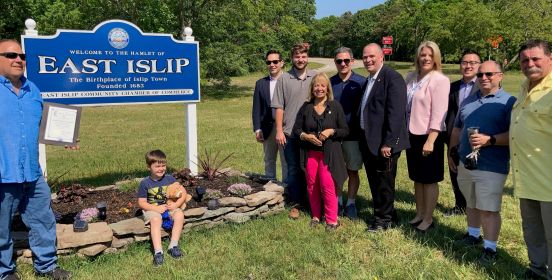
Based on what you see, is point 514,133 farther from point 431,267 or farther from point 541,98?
point 431,267

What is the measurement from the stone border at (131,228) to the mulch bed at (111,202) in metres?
0.21

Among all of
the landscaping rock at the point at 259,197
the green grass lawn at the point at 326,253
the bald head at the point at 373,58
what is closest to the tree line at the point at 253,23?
the green grass lawn at the point at 326,253

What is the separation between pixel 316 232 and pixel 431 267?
120cm

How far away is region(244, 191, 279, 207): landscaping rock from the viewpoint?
469 cm

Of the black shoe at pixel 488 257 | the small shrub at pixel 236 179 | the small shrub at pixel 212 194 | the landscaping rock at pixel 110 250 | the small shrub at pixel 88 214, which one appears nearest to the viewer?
the black shoe at pixel 488 257

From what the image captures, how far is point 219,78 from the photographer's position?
68.1ft

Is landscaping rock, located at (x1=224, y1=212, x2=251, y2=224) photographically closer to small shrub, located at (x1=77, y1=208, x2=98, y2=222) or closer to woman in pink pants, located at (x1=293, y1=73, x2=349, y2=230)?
woman in pink pants, located at (x1=293, y1=73, x2=349, y2=230)

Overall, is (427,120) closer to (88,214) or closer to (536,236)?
(536,236)

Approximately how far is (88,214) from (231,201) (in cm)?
143

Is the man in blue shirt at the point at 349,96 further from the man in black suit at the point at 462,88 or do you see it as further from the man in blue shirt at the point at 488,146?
the man in blue shirt at the point at 488,146

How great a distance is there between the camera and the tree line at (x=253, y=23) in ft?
57.1

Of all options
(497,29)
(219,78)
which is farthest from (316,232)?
(497,29)

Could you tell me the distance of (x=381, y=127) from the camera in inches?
162

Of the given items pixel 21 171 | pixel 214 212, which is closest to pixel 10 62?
pixel 21 171
